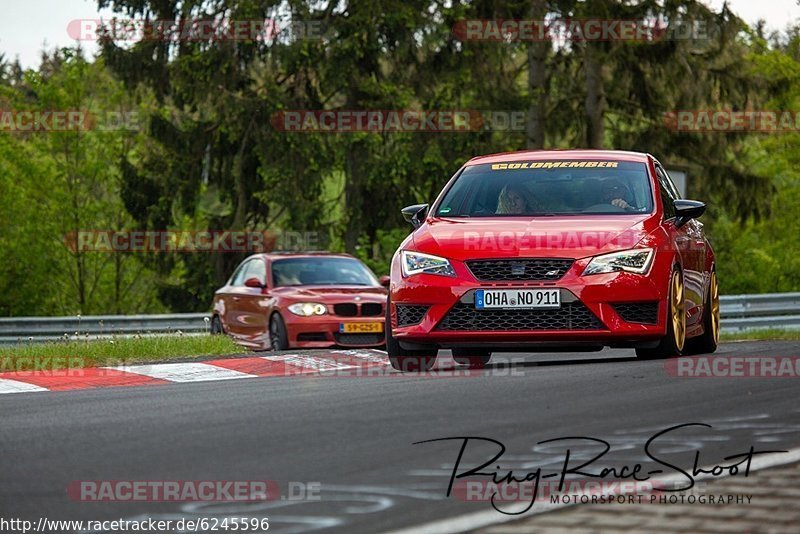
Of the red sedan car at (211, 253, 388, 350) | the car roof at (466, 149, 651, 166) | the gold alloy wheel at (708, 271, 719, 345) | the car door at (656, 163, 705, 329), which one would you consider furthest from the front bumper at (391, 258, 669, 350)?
the red sedan car at (211, 253, 388, 350)

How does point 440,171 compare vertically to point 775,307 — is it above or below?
above

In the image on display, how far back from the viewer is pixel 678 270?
38.9ft

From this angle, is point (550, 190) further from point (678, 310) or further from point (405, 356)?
point (405, 356)

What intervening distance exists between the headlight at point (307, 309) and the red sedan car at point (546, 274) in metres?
5.89

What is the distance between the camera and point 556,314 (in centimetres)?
1098

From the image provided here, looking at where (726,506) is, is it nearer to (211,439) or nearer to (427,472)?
(427,472)

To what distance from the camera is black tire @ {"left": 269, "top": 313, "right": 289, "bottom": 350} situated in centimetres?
1833

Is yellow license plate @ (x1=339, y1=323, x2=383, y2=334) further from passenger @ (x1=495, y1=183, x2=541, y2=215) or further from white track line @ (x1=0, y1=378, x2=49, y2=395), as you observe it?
white track line @ (x1=0, y1=378, x2=49, y2=395)

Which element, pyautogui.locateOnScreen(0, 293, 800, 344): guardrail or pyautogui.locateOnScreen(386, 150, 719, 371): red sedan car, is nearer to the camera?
pyautogui.locateOnScreen(386, 150, 719, 371): red sedan car

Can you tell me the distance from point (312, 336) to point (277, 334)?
1.99ft

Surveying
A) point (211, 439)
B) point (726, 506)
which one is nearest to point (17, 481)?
point (211, 439)

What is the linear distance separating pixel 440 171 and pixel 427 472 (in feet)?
95.2

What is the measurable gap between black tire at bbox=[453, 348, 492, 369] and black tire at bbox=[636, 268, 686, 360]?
1.38 meters

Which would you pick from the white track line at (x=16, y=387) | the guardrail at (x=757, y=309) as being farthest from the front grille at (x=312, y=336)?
the guardrail at (x=757, y=309)
